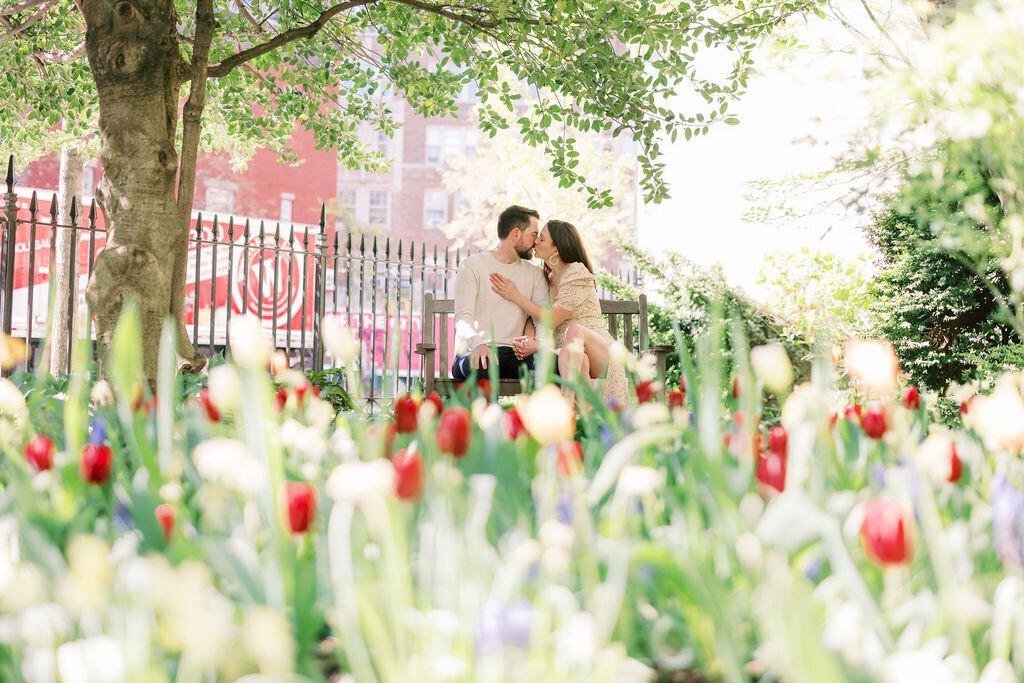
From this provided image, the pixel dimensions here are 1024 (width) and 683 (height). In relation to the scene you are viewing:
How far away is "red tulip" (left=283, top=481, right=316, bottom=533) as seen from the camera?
37.8 inches

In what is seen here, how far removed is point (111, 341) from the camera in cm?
360

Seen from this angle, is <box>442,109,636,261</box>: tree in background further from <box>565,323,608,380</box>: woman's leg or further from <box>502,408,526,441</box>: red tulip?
<box>502,408,526,441</box>: red tulip

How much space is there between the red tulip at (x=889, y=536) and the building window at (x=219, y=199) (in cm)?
2736

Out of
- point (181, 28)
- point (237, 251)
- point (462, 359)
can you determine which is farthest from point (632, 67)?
point (237, 251)

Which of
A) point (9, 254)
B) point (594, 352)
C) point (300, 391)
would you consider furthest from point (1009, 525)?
point (9, 254)

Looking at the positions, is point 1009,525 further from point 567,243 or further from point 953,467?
point 567,243

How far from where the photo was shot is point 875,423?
1709 mm

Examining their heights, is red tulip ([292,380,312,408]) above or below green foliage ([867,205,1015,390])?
below

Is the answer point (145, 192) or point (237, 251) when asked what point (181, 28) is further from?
point (237, 251)

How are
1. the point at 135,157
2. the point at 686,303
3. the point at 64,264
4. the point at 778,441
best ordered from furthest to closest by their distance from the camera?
the point at 686,303 < the point at 64,264 < the point at 135,157 < the point at 778,441

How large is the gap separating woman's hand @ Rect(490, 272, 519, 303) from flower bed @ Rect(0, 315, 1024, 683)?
4142mm

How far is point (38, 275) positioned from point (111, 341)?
29.3ft

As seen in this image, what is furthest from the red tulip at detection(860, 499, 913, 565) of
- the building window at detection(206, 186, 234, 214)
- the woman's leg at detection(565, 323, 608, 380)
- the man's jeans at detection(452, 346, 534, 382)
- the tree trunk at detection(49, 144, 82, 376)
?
the building window at detection(206, 186, 234, 214)

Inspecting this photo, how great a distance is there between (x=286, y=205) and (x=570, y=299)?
2462 centimetres
